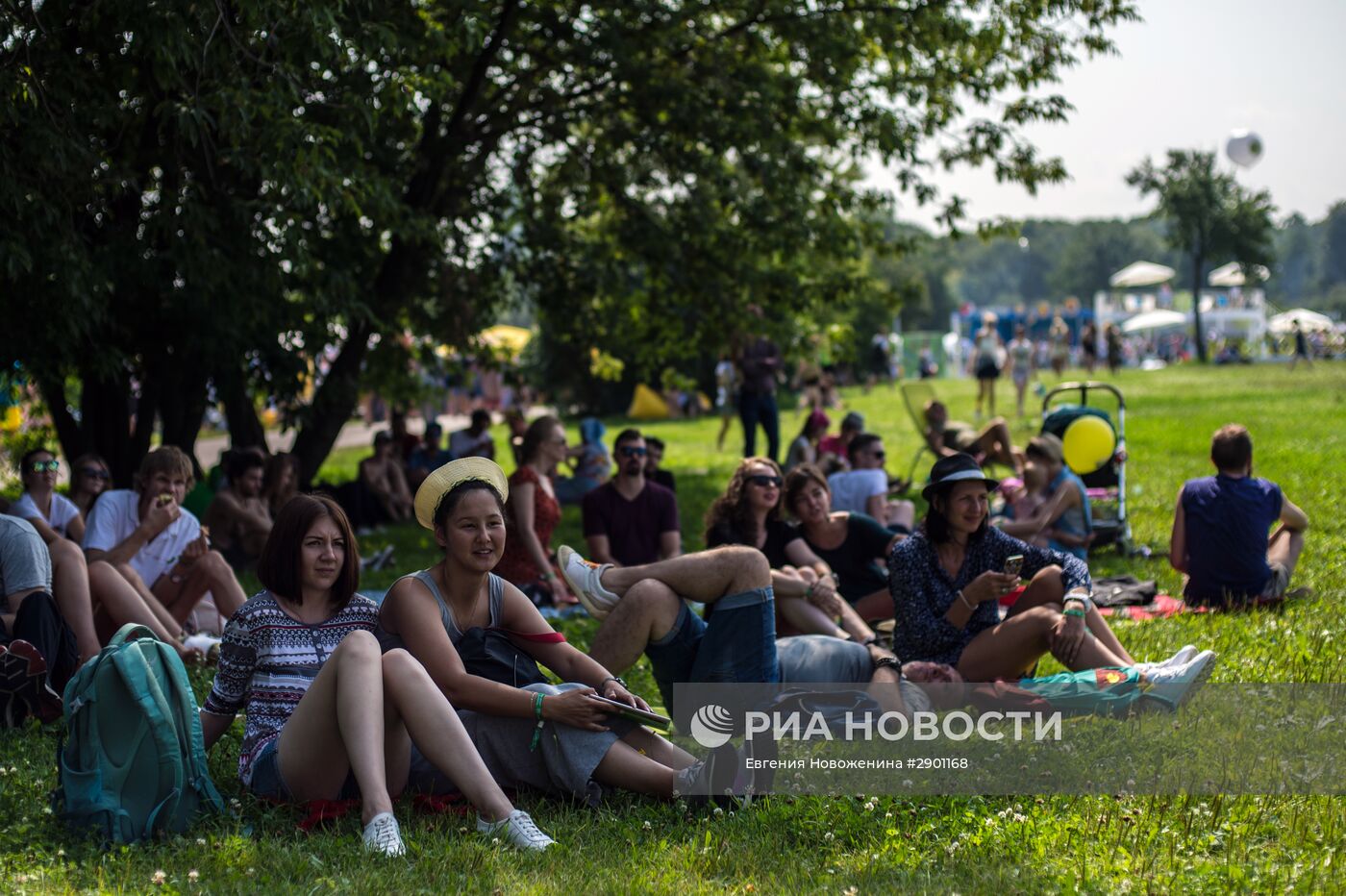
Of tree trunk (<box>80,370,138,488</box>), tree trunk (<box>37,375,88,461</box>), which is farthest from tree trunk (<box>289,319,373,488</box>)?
tree trunk (<box>37,375,88,461</box>)

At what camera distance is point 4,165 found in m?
7.56

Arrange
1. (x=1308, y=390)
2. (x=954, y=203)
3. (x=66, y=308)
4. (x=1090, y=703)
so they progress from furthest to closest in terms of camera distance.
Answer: (x=1308, y=390)
(x=954, y=203)
(x=66, y=308)
(x=1090, y=703)

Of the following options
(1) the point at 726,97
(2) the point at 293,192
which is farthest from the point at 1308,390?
(2) the point at 293,192

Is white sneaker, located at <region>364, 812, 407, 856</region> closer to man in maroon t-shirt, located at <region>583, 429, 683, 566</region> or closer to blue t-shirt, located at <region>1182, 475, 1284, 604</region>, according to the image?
man in maroon t-shirt, located at <region>583, 429, 683, 566</region>

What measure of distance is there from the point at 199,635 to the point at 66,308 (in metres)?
2.89

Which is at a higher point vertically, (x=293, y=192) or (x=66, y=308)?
(x=293, y=192)

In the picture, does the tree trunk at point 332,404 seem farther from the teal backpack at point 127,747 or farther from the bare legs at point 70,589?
the teal backpack at point 127,747

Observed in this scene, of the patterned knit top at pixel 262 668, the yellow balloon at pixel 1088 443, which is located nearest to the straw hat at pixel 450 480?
the patterned knit top at pixel 262 668

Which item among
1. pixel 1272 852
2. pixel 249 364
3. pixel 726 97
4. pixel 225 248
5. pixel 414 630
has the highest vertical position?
pixel 726 97

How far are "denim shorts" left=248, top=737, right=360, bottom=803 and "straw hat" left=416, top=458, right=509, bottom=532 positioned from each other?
89 cm

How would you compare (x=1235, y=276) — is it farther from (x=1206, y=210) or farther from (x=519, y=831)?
(x=519, y=831)

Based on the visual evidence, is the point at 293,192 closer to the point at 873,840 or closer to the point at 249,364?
the point at 249,364

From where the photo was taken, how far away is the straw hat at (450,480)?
4773 millimetres

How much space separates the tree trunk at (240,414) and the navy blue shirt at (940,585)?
27.2 ft
